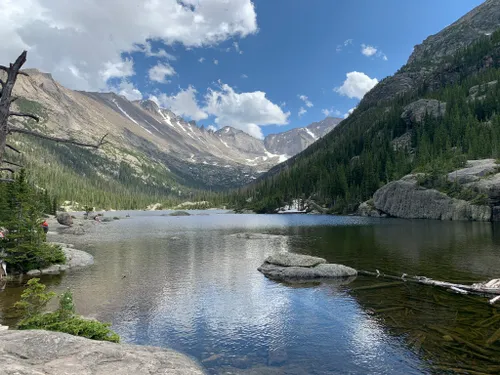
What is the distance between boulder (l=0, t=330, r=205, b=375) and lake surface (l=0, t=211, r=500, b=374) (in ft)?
16.2

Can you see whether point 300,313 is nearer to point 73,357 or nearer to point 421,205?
point 73,357

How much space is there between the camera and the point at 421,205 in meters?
123

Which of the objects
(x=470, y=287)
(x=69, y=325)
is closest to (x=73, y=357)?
(x=69, y=325)

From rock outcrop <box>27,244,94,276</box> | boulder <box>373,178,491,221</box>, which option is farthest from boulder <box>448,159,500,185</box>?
rock outcrop <box>27,244,94,276</box>

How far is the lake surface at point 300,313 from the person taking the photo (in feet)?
60.0

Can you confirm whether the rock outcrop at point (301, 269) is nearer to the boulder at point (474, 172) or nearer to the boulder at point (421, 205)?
the boulder at point (421, 205)

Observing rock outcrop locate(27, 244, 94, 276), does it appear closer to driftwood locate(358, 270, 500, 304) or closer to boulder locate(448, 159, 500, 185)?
driftwood locate(358, 270, 500, 304)

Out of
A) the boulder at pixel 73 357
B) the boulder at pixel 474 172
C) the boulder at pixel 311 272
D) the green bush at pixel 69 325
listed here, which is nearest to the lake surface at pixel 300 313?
the boulder at pixel 311 272

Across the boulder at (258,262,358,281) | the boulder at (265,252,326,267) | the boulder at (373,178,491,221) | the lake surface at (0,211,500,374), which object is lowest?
the lake surface at (0,211,500,374)

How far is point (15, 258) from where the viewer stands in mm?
40531

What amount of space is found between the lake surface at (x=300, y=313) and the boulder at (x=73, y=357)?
4948mm

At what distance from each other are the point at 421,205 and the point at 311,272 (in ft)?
334

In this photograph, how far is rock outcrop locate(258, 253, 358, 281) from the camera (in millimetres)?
37812

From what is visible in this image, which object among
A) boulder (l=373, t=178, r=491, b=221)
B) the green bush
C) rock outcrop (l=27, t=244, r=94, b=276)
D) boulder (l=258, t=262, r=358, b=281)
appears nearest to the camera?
the green bush
